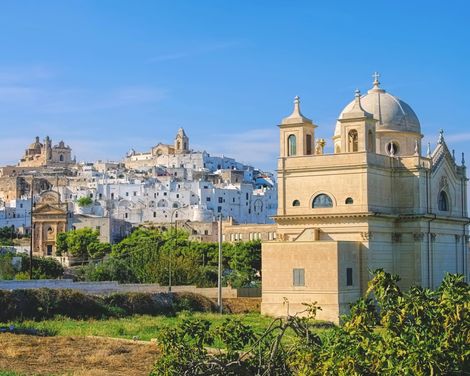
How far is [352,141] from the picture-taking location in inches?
1549

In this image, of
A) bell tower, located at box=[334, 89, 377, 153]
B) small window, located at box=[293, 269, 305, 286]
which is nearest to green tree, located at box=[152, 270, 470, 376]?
small window, located at box=[293, 269, 305, 286]

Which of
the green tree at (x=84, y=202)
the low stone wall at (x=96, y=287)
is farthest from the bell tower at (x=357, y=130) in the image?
the green tree at (x=84, y=202)

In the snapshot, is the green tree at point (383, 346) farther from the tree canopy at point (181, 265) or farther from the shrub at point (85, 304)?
the tree canopy at point (181, 265)

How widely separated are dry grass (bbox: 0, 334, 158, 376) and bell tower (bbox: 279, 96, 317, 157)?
→ 15.8m

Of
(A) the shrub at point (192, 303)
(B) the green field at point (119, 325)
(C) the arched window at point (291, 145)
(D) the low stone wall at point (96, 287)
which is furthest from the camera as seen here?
(C) the arched window at point (291, 145)

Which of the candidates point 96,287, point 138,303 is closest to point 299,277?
point 138,303

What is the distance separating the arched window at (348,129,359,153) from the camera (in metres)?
39.1

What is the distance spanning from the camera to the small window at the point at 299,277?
Answer: 120 ft

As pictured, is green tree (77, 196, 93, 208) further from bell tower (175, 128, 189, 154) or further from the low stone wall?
the low stone wall

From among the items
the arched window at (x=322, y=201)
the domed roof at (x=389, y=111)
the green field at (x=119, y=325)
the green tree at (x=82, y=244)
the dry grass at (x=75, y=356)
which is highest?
the domed roof at (x=389, y=111)

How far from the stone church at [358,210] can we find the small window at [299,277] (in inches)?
1.7

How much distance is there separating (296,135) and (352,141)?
8.93ft

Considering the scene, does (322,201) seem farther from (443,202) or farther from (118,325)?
(118,325)

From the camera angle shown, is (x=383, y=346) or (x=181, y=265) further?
(x=181, y=265)
